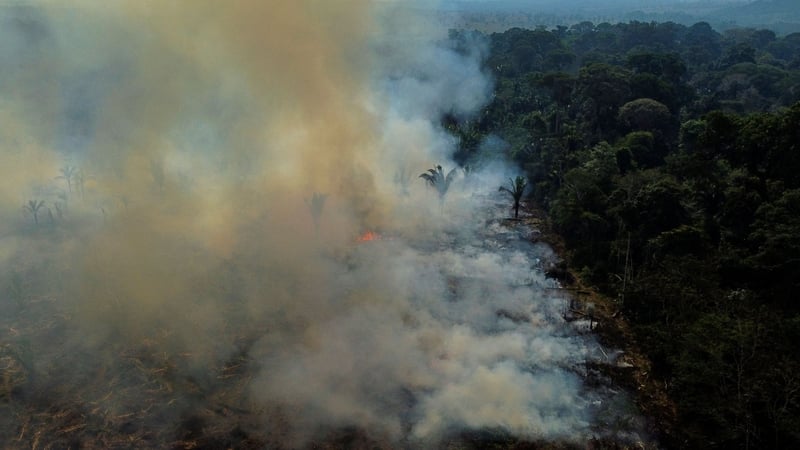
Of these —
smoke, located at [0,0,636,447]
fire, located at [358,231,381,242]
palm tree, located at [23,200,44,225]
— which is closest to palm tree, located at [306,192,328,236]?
smoke, located at [0,0,636,447]

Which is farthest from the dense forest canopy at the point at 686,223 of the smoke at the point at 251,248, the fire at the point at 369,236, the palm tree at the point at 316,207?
the palm tree at the point at 316,207

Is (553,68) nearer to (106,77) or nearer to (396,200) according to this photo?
(396,200)

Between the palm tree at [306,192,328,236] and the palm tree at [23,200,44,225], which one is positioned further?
the palm tree at [23,200,44,225]

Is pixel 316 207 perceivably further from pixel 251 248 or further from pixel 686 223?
pixel 686 223

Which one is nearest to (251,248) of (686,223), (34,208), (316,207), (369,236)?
(316,207)

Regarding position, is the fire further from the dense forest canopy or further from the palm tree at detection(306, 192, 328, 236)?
the dense forest canopy

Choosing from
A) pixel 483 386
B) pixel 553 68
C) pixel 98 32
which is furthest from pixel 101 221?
pixel 553 68
